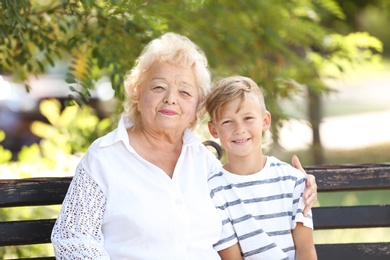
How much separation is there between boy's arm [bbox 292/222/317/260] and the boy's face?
376mm

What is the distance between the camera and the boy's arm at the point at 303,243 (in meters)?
3.25

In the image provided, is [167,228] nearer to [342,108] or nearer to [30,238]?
[30,238]

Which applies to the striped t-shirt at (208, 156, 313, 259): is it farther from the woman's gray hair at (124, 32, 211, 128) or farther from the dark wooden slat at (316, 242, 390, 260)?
the dark wooden slat at (316, 242, 390, 260)

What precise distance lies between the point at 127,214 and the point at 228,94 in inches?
25.0

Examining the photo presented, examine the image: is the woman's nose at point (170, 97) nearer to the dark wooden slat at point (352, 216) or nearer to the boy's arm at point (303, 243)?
the boy's arm at point (303, 243)

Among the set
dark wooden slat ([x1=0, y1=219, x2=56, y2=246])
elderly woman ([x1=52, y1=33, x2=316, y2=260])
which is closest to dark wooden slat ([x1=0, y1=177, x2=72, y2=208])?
dark wooden slat ([x1=0, y1=219, x2=56, y2=246])

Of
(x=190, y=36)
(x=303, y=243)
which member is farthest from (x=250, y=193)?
(x=190, y=36)

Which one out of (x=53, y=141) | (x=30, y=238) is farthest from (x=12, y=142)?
(x=30, y=238)

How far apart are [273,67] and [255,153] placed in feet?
7.98

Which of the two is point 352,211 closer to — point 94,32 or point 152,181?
point 152,181

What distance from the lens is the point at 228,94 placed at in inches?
129

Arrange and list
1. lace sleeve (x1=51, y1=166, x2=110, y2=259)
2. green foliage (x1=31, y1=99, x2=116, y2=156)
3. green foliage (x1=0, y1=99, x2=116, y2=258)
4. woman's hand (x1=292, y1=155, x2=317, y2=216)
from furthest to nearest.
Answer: green foliage (x1=31, y1=99, x2=116, y2=156) < green foliage (x1=0, y1=99, x2=116, y2=258) < woman's hand (x1=292, y1=155, x2=317, y2=216) < lace sleeve (x1=51, y1=166, x2=110, y2=259)

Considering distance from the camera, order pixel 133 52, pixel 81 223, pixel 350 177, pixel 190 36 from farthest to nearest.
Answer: pixel 190 36, pixel 133 52, pixel 350 177, pixel 81 223

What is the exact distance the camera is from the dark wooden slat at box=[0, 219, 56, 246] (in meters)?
3.58
